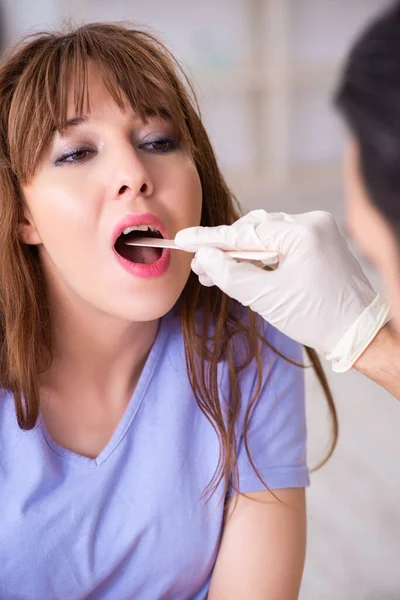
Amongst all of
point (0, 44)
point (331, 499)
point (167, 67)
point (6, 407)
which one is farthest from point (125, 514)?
point (0, 44)

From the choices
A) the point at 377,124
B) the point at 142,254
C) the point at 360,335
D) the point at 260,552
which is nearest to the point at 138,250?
the point at 142,254

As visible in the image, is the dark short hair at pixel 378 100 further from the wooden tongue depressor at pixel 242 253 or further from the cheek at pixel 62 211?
the cheek at pixel 62 211

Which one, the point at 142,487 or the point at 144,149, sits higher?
the point at 144,149

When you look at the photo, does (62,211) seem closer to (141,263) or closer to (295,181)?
(141,263)

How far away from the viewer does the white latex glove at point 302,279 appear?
118cm

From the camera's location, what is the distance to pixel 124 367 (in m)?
1.42

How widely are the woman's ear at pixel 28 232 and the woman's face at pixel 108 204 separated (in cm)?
3

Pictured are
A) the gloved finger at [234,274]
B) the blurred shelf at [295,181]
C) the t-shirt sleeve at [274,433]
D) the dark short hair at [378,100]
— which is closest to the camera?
the dark short hair at [378,100]

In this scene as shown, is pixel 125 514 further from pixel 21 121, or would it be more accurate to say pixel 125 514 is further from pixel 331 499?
pixel 331 499

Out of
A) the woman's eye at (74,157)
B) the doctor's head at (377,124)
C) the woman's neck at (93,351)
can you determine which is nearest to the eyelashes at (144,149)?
the woman's eye at (74,157)

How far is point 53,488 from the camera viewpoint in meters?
1.31

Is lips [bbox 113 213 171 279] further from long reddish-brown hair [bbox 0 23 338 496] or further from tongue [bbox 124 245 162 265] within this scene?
long reddish-brown hair [bbox 0 23 338 496]

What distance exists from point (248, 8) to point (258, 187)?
118 cm

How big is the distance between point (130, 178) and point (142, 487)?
0.49 meters
